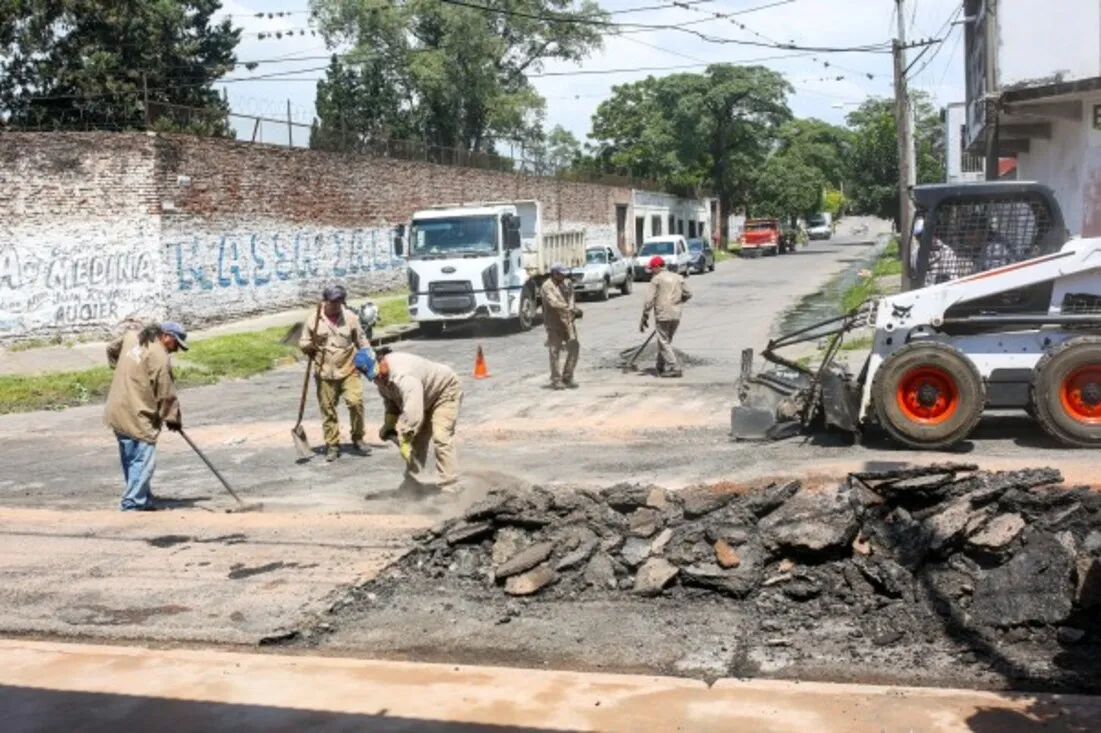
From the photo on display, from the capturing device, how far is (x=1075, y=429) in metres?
11.2

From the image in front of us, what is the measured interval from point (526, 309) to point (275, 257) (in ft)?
22.2

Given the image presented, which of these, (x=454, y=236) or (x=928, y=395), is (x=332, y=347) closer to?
(x=928, y=395)

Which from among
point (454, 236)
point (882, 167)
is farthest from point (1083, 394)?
point (882, 167)

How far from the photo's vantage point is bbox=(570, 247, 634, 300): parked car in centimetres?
3566

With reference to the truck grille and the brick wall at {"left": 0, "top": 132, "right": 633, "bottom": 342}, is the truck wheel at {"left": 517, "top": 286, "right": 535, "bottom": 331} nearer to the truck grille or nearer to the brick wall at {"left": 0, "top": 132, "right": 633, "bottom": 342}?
the truck grille

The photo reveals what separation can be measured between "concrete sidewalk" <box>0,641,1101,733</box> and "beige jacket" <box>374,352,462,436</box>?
3.12m

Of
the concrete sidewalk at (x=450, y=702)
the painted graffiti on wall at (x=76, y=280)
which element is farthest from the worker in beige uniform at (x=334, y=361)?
the painted graffiti on wall at (x=76, y=280)

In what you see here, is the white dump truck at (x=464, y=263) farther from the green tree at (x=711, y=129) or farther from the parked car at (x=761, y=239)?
the green tree at (x=711, y=129)

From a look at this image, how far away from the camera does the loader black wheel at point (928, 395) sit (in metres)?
11.4

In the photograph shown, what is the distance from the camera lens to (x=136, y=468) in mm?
10266

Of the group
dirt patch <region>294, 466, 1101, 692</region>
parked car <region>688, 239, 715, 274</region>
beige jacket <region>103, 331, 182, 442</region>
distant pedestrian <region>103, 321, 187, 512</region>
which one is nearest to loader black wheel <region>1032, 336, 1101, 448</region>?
dirt patch <region>294, 466, 1101, 692</region>

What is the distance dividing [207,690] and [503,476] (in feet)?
16.2

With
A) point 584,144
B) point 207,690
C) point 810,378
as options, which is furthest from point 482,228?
point 584,144

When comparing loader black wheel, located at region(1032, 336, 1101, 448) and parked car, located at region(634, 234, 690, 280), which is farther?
parked car, located at region(634, 234, 690, 280)
